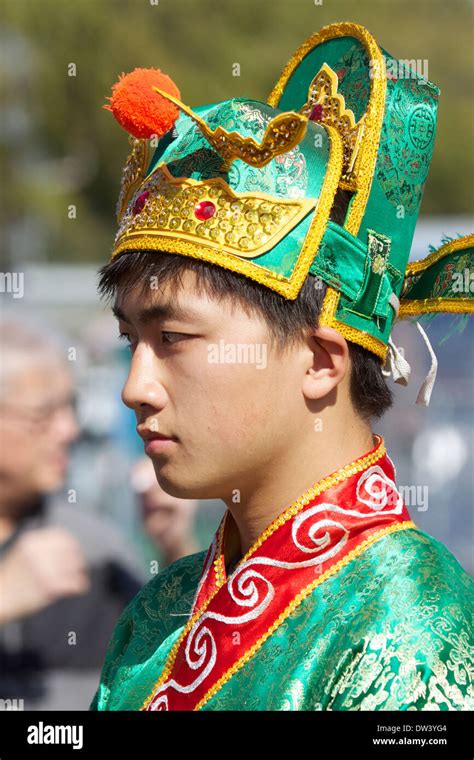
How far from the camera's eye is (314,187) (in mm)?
2068

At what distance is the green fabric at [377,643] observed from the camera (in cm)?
177

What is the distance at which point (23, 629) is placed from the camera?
4.83 metres

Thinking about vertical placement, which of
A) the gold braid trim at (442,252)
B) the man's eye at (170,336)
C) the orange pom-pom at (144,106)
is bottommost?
the man's eye at (170,336)

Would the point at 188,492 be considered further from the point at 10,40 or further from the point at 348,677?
the point at 10,40

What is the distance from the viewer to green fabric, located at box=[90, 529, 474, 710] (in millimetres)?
1771

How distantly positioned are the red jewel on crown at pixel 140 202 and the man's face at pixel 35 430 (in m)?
2.77

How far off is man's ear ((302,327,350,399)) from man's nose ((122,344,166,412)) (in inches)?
10.8

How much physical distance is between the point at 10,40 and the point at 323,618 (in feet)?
39.5

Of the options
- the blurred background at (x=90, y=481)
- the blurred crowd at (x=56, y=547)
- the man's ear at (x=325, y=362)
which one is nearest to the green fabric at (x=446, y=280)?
the man's ear at (x=325, y=362)

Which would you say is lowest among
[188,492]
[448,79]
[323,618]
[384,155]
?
[323,618]

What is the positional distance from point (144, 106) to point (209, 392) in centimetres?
59

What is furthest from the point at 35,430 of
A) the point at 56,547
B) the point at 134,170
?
the point at 134,170

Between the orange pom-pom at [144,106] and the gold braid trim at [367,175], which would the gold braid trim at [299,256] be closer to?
the gold braid trim at [367,175]

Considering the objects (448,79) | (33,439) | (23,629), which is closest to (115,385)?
(33,439)
